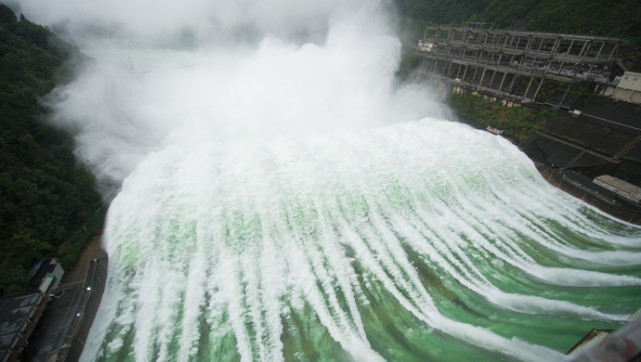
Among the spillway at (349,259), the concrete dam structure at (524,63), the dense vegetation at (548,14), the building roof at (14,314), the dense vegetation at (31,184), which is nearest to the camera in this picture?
the building roof at (14,314)

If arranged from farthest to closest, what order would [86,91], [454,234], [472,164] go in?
1. [86,91]
2. [472,164]
3. [454,234]

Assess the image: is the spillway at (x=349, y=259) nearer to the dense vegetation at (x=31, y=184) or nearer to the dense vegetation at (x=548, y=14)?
the dense vegetation at (x=31, y=184)

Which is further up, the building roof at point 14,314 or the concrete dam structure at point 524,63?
the concrete dam structure at point 524,63

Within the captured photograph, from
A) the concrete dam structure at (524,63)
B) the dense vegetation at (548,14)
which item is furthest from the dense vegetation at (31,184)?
the dense vegetation at (548,14)

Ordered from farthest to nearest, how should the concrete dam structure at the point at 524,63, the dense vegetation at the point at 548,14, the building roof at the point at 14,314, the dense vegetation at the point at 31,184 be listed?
the dense vegetation at the point at 548,14 → the concrete dam structure at the point at 524,63 → the dense vegetation at the point at 31,184 → the building roof at the point at 14,314

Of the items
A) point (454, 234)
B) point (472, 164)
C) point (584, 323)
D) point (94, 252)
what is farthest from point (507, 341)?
point (94, 252)

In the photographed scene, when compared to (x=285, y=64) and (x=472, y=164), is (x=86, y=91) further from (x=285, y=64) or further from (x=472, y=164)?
(x=472, y=164)

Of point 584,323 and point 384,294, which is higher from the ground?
point 584,323

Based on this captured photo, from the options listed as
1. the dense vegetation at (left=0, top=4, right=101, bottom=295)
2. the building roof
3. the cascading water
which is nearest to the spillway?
the cascading water
